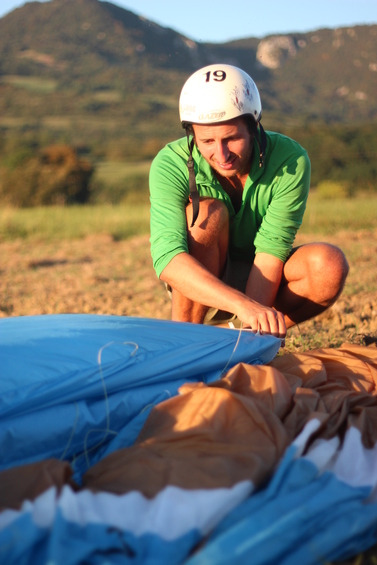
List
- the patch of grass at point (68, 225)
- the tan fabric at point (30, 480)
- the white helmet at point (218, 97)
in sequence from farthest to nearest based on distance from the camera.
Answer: the patch of grass at point (68, 225) → the white helmet at point (218, 97) → the tan fabric at point (30, 480)

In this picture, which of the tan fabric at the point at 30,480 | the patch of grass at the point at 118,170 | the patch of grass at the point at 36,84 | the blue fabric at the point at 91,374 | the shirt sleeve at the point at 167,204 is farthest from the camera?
the patch of grass at the point at 36,84

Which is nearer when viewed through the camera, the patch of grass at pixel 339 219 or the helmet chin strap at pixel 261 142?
the helmet chin strap at pixel 261 142

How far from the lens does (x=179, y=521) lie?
1417mm

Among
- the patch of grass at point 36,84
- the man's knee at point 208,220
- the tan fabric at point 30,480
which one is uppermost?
the patch of grass at point 36,84

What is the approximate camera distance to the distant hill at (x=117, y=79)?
34.9m

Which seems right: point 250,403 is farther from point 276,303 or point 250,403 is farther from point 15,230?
point 15,230

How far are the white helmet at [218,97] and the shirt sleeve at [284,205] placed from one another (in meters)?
0.32

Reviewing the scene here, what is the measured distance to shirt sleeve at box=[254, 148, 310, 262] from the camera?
3.12 metres

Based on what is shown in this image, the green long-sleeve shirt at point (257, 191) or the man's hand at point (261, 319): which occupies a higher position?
the green long-sleeve shirt at point (257, 191)

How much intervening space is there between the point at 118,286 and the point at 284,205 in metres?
3.08

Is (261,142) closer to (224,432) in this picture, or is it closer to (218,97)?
(218,97)

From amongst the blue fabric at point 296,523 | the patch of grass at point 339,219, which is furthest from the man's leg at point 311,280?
the patch of grass at point 339,219

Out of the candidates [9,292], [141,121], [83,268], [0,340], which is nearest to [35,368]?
[0,340]

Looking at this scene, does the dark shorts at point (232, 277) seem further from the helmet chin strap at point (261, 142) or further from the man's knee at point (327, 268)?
the helmet chin strap at point (261, 142)
